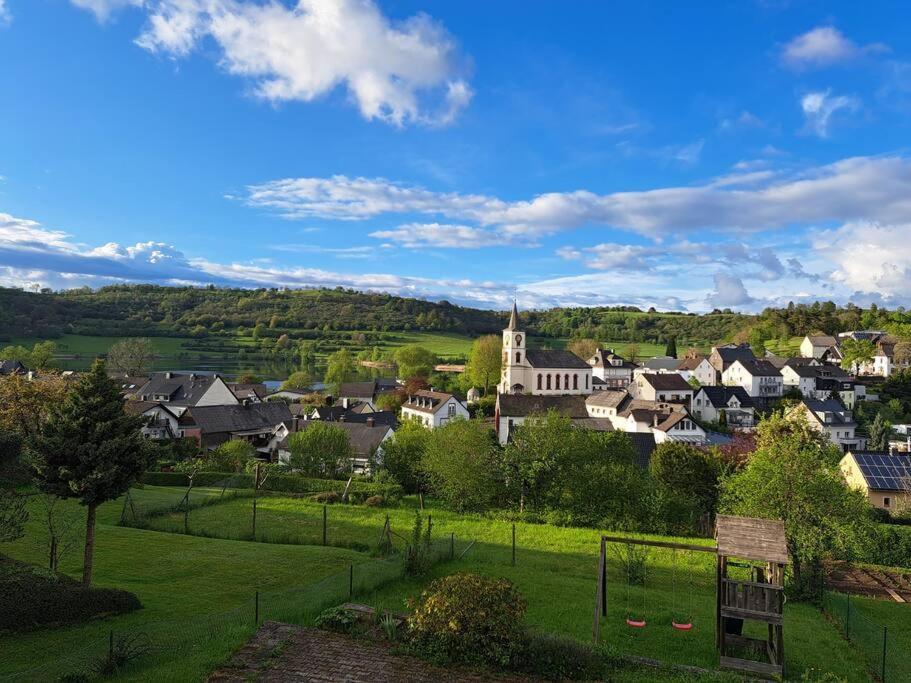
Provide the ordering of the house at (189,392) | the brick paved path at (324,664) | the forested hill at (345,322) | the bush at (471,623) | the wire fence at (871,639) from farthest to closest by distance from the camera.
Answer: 1. the forested hill at (345,322)
2. the house at (189,392)
3. the wire fence at (871,639)
4. the bush at (471,623)
5. the brick paved path at (324,664)

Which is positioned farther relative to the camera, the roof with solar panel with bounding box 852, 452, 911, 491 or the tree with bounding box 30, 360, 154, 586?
the roof with solar panel with bounding box 852, 452, 911, 491

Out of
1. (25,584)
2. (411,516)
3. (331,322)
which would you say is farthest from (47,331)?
(25,584)

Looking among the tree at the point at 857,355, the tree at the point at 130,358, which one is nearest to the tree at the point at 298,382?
the tree at the point at 130,358

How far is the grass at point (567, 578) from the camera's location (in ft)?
44.4

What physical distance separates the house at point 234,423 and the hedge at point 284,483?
12.6 meters

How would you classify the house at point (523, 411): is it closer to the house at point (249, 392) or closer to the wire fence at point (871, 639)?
the house at point (249, 392)

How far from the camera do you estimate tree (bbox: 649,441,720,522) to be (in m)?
35.2

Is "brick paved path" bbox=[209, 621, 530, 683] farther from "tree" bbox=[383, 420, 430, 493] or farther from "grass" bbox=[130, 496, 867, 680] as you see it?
"tree" bbox=[383, 420, 430, 493]

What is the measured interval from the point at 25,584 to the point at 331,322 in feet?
599

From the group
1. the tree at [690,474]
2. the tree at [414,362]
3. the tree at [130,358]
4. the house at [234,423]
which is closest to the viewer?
the tree at [690,474]

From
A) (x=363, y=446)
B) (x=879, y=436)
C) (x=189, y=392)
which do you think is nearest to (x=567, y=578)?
(x=363, y=446)

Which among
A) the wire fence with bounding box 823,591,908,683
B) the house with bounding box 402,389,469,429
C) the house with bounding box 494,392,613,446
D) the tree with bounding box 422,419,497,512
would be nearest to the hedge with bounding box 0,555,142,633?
the wire fence with bounding box 823,591,908,683

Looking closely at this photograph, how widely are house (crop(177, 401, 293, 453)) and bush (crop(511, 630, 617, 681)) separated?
45.6 meters

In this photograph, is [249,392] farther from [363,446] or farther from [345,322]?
[345,322]
